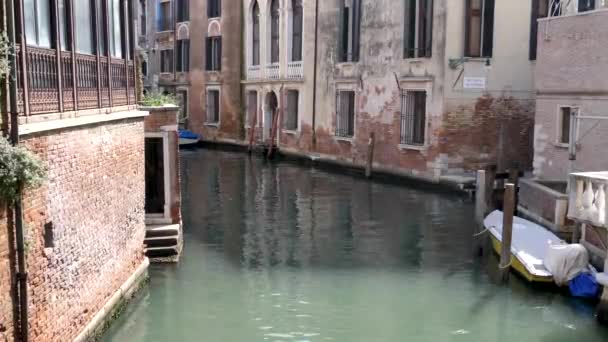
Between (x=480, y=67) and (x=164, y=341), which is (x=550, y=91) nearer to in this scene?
(x=480, y=67)

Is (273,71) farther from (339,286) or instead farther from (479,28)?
(339,286)

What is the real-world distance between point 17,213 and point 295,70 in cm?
1959

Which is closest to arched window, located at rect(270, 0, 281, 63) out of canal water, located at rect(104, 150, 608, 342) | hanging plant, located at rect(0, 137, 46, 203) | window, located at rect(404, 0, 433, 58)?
window, located at rect(404, 0, 433, 58)

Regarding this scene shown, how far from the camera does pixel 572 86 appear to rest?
39.4ft

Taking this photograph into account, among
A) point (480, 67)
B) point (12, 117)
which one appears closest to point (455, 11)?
point (480, 67)

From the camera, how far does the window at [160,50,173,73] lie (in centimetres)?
3229

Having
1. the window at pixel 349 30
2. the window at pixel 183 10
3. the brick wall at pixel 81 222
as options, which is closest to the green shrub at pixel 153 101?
the brick wall at pixel 81 222

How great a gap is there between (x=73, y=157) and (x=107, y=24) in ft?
6.45

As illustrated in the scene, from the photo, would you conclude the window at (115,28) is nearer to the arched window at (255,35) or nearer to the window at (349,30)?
the window at (349,30)

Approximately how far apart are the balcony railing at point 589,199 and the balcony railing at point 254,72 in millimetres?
19014

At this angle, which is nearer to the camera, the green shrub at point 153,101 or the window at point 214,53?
the green shrub at point 153,101

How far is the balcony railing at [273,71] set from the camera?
25.2 m

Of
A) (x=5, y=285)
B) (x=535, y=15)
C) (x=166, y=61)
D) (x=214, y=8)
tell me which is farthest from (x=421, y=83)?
(x=166, y=61)

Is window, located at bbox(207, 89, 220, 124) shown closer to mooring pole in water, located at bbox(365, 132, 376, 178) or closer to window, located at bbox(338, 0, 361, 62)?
window, located at bbox(338, 0, 361, 62)
